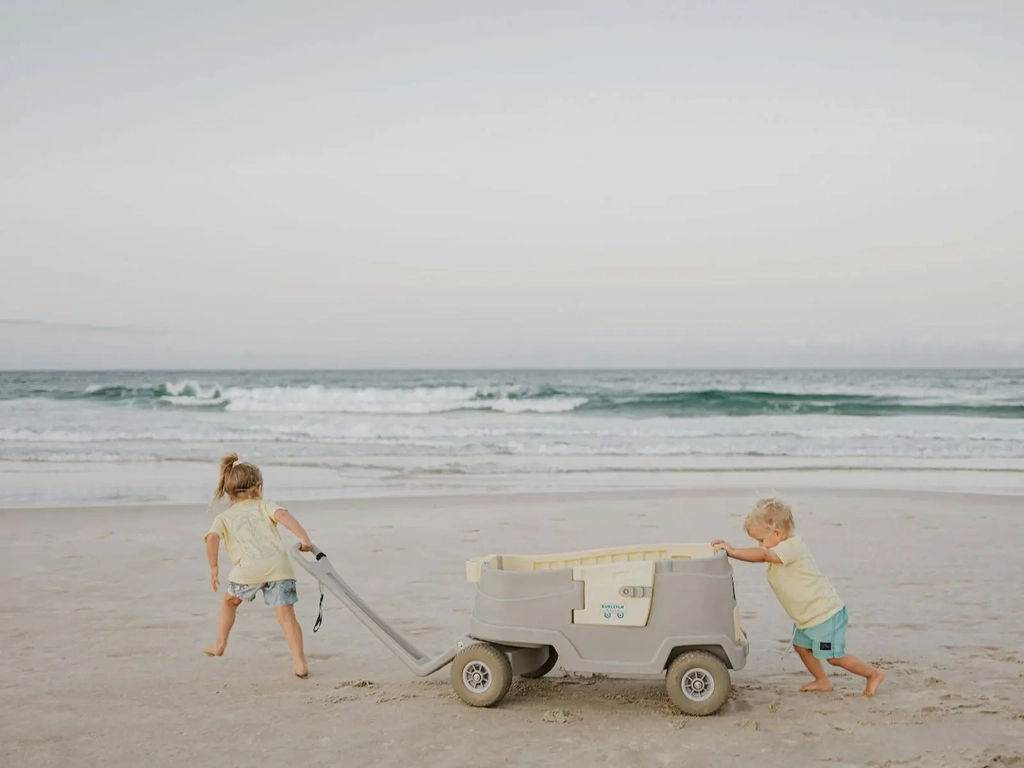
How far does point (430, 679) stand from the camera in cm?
491

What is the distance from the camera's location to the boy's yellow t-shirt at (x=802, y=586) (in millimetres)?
4582

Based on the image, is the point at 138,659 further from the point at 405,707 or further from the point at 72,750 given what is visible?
the point at 405,707

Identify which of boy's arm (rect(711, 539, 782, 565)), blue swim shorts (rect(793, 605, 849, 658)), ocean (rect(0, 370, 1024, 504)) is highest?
boy's arm (rect(711, 539, 782, 565))

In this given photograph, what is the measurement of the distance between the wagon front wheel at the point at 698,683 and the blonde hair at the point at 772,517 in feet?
2.34

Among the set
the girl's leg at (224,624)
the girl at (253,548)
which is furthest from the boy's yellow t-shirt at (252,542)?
the girl's leg at (224,624)

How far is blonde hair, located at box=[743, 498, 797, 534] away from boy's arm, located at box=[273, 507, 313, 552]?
213cm

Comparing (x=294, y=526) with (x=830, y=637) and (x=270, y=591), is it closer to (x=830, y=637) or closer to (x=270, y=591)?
(x=270, y=591)

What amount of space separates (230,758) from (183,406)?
107 feet

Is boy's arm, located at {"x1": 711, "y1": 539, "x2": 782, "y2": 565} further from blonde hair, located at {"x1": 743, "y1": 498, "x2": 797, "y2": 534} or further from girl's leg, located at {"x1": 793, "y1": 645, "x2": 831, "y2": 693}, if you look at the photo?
girl's leg, located at {"x1": 793, "y1": 645, "x2": 831, "y2": 693}

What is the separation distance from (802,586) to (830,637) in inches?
10.5

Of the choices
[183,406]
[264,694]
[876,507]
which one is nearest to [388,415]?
[183,406]

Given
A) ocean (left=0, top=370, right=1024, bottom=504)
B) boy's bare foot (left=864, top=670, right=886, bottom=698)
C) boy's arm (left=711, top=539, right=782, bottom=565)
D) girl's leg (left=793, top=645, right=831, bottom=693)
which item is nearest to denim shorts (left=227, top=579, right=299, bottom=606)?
boy's arm (left=711, top=539, right=782, bottom=565)

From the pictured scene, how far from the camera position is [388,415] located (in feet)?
103

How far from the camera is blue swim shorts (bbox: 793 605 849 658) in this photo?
457cm
